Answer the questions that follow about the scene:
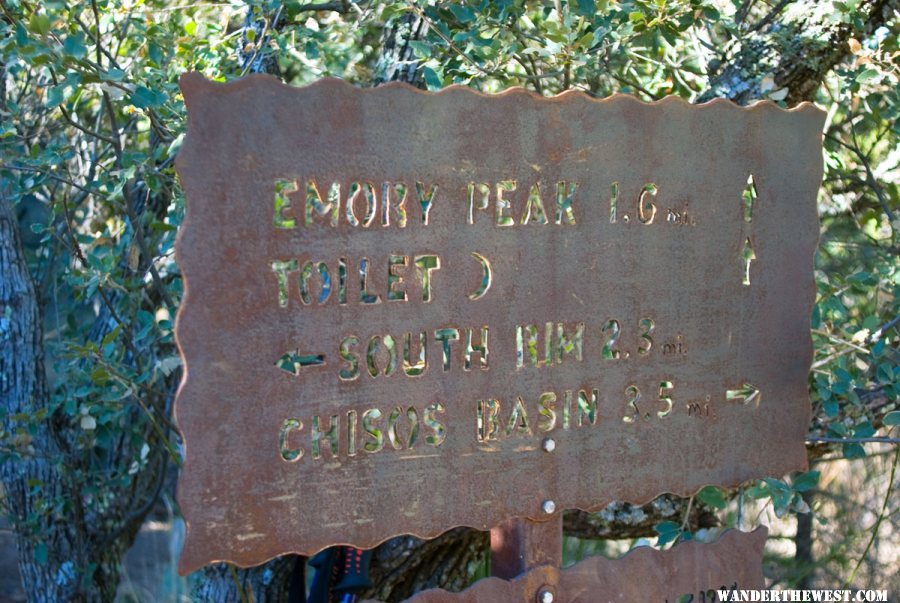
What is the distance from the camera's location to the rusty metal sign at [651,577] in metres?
1.64

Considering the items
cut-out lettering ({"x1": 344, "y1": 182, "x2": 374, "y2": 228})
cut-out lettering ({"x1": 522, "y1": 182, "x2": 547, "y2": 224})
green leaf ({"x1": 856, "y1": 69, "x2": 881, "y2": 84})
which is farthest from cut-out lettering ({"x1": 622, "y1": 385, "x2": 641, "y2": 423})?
green leaf ({"x1": 856, "y1": 69, "x2": 881, "y2": 84})

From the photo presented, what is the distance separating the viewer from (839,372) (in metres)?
2.03

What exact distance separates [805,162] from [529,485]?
0.76 metres

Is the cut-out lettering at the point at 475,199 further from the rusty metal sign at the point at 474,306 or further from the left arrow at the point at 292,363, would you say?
the left arrow at the point at 292,363

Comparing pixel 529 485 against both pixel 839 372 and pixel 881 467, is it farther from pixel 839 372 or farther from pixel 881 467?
pixel 881 467

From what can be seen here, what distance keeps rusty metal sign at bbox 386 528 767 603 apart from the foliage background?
20 centimetres

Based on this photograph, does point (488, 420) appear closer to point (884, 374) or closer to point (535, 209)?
point (535, 209)

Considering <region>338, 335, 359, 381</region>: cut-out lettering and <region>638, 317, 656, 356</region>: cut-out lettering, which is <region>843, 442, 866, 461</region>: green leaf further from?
<region>338, 335, 359, 381</region>: cut-out lettering

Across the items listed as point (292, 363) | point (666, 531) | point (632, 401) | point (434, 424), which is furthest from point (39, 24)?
point (666, 531)

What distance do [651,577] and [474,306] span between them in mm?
598

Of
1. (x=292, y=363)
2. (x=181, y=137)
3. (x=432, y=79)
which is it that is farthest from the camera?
(x=432, y=79)

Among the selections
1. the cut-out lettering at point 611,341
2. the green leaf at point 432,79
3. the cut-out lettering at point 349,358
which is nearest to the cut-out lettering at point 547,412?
the cut-out lettering at point 611,341

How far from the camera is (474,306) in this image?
1528 millimetres

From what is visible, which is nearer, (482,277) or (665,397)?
(482,277)
